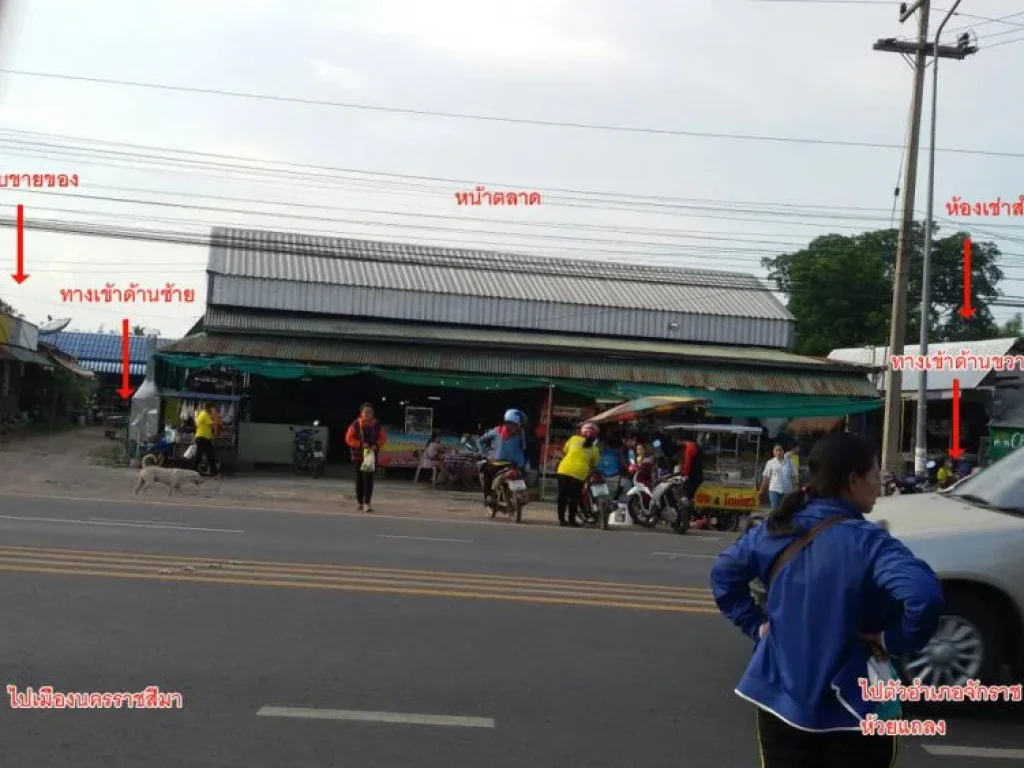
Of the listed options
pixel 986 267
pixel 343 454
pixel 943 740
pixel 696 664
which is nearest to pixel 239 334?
pixel 343 454

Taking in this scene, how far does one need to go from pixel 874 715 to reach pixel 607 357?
82.6ft

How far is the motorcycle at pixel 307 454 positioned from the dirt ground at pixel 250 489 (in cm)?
43

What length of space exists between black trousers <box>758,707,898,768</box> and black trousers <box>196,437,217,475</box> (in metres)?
21.0

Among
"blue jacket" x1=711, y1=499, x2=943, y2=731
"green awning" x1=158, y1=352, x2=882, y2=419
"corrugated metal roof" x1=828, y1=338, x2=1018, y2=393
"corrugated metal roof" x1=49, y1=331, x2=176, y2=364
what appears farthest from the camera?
"corrugated metal roof" x1=49, y1=331, x2=176, y2=364

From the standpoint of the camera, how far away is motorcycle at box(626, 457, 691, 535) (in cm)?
1784

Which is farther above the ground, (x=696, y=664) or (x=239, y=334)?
(x=239, y=334)

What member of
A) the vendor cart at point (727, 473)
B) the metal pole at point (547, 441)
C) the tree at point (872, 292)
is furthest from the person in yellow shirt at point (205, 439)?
the tree at point (872, 292)

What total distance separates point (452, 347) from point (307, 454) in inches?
186

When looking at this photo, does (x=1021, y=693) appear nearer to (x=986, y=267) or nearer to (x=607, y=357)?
(x=607, y=357)

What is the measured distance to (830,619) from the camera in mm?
3289

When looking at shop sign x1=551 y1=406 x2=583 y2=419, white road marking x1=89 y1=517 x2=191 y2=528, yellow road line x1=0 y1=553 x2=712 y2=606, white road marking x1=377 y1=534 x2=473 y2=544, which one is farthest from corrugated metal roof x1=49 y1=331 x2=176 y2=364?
yellow road line x1=0 y1=553 x2=712 y2=606

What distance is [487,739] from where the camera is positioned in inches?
226

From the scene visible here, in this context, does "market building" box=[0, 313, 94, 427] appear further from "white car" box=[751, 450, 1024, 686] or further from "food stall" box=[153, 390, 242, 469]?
"white car" box=[751, 450, 1024, 686]

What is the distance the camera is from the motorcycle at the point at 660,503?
17.8m
